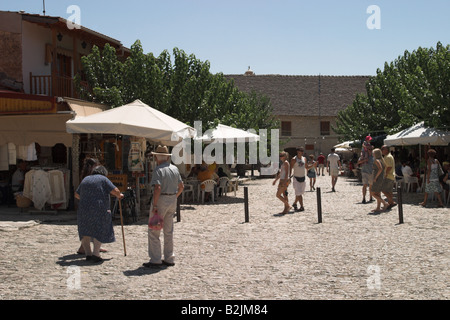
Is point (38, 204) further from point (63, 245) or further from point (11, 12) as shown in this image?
point (11, 12)

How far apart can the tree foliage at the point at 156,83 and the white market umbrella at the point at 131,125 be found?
4190 mm

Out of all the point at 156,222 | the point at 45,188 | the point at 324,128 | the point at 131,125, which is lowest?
the point at 156,222

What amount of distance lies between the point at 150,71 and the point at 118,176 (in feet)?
19.3

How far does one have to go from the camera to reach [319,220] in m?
11.6

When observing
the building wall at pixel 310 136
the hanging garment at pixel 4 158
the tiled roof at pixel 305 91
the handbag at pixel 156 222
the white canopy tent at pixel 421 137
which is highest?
the tiled roof at pixel 305 91

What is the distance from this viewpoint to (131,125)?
1148cm

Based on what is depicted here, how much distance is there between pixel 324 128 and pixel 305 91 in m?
4.66

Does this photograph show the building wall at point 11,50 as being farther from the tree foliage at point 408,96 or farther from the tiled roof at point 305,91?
the tiled roof at point 305,91

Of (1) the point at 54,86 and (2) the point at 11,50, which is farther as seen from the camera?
(2) the point at 11,50

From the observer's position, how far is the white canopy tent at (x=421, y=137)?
55.1ft

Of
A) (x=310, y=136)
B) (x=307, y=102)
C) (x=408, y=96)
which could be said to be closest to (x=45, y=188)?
(x=408, y=96)

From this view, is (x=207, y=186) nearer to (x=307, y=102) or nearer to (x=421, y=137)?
(x=421, y=137)

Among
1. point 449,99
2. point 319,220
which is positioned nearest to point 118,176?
point 319,220
